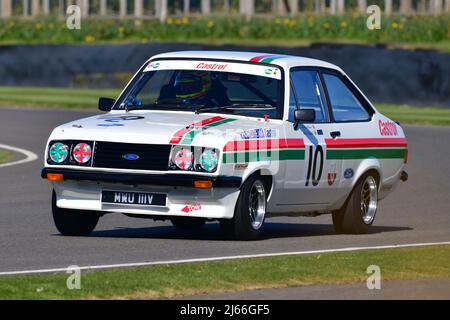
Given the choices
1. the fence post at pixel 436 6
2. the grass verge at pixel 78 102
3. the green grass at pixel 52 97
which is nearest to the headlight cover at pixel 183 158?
the grass verge at pixel 78 102

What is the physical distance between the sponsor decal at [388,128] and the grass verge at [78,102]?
14.3 m

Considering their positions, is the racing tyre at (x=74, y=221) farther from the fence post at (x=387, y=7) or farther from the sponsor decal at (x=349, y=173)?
the fence post at (x=387, y=7)

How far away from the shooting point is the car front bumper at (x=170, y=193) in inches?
464

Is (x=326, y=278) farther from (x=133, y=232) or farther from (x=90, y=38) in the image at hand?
(x=90, y=38)

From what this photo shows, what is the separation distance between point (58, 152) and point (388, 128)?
11.6ft

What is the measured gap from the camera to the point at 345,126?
535 inches

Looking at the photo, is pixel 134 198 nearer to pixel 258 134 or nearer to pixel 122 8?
pixel 258 134

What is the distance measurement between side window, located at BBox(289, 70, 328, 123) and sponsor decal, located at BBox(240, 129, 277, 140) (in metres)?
0.79

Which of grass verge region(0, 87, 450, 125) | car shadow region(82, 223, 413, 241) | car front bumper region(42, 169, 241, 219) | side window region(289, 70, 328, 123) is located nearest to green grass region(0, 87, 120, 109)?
grass verge region(0, 87, 450, 125)

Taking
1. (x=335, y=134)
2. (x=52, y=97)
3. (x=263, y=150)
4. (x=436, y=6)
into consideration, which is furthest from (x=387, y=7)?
(x=263, y=150)

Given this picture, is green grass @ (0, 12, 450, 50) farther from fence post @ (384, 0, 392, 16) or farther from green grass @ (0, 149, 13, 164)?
green grass @ (0, 149, 13, 164)

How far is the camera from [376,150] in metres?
13.9

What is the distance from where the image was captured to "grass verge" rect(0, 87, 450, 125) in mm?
29781

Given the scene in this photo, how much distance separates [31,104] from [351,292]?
2284 cm
